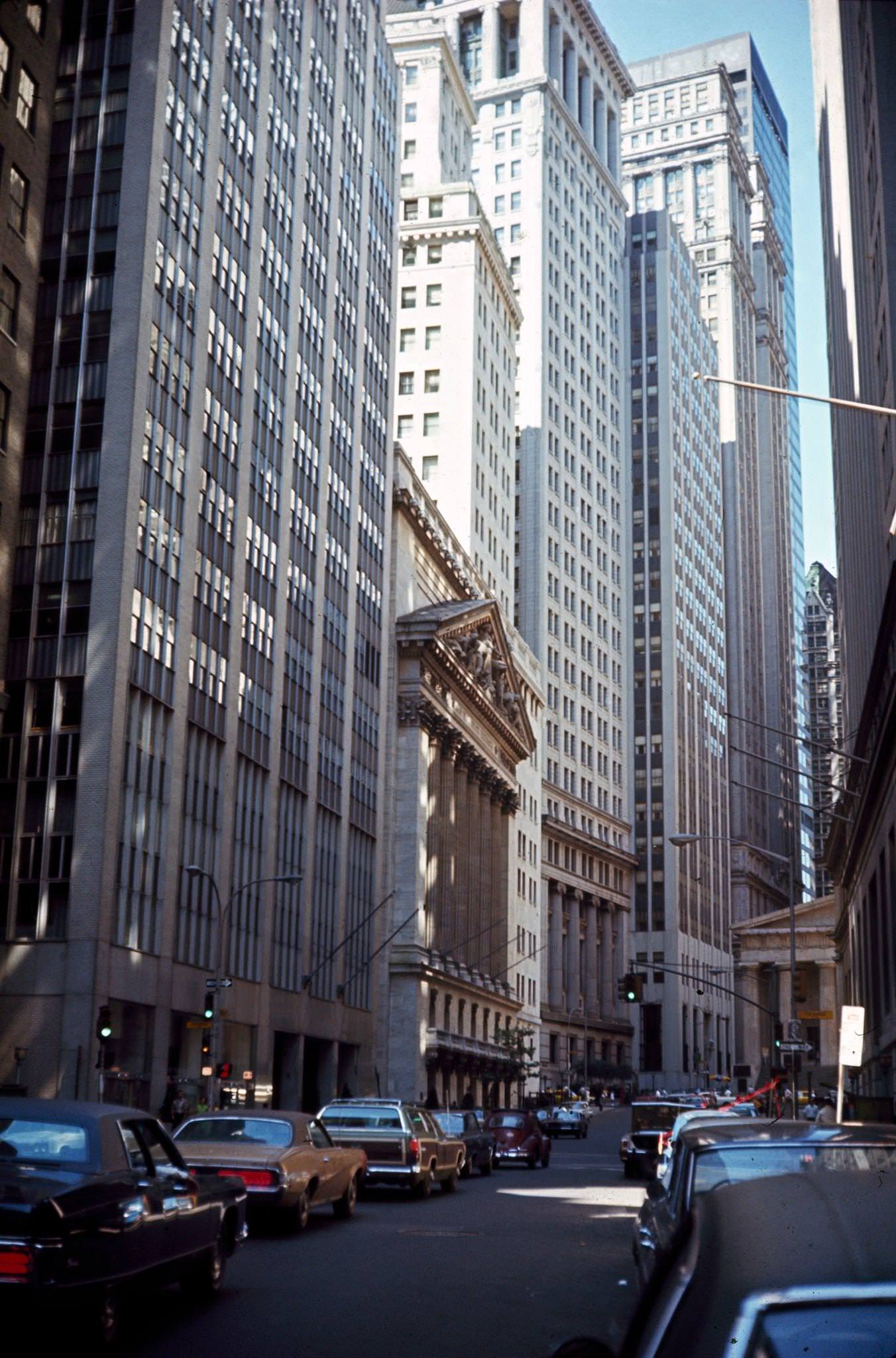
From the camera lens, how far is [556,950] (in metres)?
123

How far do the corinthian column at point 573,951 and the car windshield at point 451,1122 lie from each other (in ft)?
289

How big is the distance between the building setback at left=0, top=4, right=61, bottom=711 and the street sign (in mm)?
25075

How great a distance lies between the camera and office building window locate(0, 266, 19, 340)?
4391 cm

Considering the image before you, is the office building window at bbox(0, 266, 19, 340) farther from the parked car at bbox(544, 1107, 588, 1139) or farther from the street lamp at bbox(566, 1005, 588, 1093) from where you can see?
the street lamp at bbox(566, 1005, 588, 1093)

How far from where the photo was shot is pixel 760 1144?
845 cm

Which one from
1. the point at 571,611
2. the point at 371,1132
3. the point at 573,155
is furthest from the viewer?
the point at 573,155

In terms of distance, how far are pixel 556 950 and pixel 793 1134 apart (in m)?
116

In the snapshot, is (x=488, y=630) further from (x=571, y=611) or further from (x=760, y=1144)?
(x=760, y=1144)

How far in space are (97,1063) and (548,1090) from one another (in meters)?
77.8

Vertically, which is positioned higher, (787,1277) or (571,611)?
(571,611)

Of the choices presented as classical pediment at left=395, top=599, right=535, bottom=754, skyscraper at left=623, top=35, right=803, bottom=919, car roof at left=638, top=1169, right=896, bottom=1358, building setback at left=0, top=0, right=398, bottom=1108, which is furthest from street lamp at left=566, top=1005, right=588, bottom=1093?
car roof at left=638, top=1169, right=896, bottom=1358

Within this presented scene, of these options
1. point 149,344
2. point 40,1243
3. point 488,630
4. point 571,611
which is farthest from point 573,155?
point 40,1243

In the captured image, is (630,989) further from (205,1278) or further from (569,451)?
(569,451)

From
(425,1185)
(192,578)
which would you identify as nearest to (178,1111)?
(192,578)
